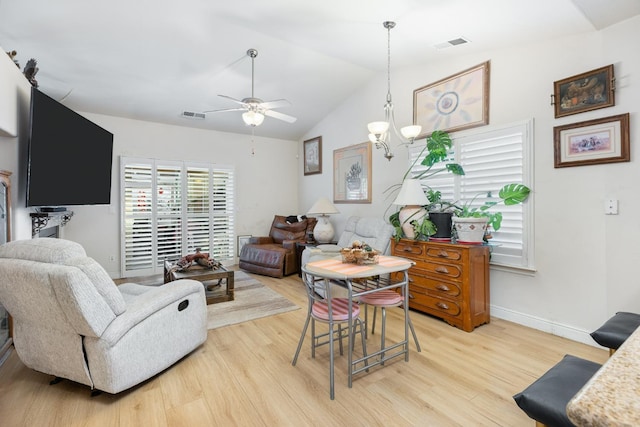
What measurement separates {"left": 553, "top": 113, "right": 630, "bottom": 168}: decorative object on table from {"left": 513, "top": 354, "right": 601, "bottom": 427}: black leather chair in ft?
6.48

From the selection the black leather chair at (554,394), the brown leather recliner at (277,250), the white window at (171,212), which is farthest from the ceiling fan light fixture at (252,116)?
the black leather chair at (554,394)

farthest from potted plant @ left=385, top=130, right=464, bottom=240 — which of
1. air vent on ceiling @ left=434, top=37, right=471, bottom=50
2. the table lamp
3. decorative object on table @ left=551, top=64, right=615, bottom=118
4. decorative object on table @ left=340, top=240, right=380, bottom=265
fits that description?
decorative object on table @ left=340, top=240, right=380, bottom=265

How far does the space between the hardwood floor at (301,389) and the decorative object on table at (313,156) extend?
392cm

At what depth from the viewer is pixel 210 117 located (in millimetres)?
5289

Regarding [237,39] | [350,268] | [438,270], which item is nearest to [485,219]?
[438,270]

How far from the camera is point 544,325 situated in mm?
2904

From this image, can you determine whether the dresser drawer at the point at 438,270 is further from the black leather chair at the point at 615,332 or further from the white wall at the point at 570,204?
the black leather chair at the point at 615,332

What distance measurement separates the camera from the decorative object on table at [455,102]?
130 inches

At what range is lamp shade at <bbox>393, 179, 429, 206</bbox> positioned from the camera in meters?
3.34

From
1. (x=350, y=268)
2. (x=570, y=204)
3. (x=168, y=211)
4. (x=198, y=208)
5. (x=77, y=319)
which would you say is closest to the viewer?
(x=77, y=319)

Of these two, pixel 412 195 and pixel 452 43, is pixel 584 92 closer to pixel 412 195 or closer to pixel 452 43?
pixel 452 43

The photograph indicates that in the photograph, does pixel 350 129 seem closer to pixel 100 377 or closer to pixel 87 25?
pixel 87 25

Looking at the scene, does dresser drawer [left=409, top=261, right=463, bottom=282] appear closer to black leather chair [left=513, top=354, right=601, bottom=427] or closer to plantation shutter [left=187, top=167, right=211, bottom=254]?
black leather chair [left=513, top=354, right=601, bottom=427]

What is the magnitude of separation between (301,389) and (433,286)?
181 centimetres
